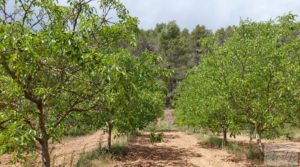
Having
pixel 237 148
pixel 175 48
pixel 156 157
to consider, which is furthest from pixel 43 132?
pixel 175 48

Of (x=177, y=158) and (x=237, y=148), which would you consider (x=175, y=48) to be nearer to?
(x=237, y=148)

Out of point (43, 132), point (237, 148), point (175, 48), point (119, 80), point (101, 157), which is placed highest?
point (175, 48)

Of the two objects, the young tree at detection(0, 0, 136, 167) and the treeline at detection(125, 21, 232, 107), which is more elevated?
the treeline at detection(125, 21, 232, 107)

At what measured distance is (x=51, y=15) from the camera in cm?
681

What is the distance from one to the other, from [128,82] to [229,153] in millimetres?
13794

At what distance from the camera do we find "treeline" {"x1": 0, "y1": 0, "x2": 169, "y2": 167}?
433cm

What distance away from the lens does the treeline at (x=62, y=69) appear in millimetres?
4332

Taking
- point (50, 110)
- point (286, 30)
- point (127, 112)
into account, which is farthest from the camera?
point (286, 30)

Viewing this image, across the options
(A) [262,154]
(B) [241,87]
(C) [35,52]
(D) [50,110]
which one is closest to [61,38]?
(C) [35,52]

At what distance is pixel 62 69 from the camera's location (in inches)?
216

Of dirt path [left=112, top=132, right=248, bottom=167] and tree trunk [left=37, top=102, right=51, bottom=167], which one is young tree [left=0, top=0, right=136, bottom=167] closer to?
tree trunk [left=37, top=102, right=51, bottom=167]

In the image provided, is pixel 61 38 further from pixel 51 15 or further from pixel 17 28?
pixel 51 15

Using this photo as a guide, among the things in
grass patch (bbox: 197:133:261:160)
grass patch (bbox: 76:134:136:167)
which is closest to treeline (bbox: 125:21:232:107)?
grass patch (bbox: 197:133:261:160)

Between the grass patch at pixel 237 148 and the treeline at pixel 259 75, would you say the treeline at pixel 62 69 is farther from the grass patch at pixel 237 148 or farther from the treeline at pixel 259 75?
the grass patch at pixel 237 148
